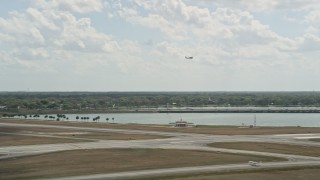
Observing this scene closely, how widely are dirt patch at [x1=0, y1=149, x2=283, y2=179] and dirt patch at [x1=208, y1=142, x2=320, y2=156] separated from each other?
7912 mm

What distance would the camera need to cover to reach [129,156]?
63500mm

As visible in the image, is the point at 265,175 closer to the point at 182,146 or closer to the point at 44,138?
the point at 182,146

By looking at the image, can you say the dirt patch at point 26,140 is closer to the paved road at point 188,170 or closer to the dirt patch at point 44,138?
the dirt patch at point 44,138

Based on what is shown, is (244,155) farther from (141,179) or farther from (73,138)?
(73,138)

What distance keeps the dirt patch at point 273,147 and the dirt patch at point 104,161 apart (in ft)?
26.0

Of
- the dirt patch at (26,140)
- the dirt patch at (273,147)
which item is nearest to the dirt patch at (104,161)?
the dirt patch at (273,147)

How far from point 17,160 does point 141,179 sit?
20.3m

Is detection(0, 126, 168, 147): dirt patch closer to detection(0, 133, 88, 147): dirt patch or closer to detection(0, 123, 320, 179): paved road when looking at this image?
detection(0, 133, 88, 147): dirt patch

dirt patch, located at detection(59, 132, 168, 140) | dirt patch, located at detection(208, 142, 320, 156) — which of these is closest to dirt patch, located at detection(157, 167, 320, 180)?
dirt patch, located at detection(208, 142, 320, 156)

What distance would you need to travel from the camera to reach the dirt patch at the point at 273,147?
68.6 meters

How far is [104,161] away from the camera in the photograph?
5856 cm

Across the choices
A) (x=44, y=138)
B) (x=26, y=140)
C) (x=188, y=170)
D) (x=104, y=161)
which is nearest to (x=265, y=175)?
(x=188, y=170)

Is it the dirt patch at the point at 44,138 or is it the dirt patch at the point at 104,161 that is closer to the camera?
the dirt patch at the point at 104,161

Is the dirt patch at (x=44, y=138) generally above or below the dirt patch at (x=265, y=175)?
above
